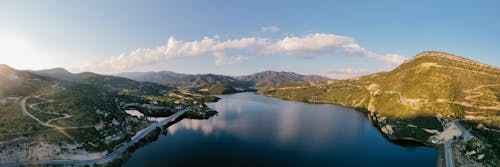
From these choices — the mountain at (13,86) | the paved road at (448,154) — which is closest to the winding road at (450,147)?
the paved road at (448,154)

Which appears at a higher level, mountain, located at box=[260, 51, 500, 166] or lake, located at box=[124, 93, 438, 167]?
mountain, located at box=[260, 51, 500, 166]

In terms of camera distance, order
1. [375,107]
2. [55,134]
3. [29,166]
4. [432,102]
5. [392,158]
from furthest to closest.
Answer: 1. [375,107]
2. [432,102]
3. [392,158]
4. [55,134]
5. [29,166]

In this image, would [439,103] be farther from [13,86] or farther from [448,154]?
[13,86]

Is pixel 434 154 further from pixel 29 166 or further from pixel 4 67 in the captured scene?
pixel 4 67

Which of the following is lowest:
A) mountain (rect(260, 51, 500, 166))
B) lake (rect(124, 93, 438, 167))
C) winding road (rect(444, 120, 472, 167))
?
lake (rect(124, 93, 438, 167))

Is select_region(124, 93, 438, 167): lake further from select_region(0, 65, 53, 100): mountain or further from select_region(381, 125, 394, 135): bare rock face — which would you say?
select_region(0, 65, 53, 100): mountain

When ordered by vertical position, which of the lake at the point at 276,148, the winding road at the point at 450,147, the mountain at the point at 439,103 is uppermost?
the mountain at the point at 439,103

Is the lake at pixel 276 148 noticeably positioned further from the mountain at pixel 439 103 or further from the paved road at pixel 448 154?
the mountain at pixel 439 103

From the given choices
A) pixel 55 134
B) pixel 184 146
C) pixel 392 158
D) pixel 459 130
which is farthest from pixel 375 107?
pixel 55 134

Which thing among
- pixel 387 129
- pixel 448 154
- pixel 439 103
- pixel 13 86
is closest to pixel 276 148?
pixel 448 154

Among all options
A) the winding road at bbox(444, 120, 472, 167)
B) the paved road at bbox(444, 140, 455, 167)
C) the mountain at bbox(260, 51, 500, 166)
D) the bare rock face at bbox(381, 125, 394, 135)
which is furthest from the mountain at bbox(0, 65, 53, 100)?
the mountain at bbox(260, 51, 500, 166)

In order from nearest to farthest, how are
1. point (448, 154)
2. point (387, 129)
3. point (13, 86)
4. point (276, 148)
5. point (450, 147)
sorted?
point (448, 154) → point (276, 148) → point (450, 147) → point (13, 86) → point (387, 129)
